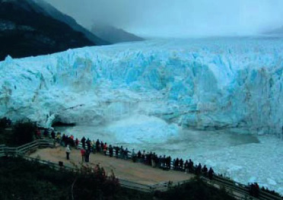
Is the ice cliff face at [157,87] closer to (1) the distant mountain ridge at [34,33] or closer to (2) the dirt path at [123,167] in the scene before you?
(2) the dirt path at [123,167]

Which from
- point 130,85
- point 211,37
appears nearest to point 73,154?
point 130,85

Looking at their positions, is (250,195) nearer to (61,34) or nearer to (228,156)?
(228,156)

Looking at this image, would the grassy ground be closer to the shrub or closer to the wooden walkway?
the wooden walkway

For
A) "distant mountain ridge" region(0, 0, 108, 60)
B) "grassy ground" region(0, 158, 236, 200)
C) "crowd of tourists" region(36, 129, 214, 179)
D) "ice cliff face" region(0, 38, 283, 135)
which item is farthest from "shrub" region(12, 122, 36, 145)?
"distant mountain ridge" region(0, 0, 108, 60)

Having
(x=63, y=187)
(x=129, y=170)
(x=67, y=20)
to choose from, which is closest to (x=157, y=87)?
(x=129, y=170)

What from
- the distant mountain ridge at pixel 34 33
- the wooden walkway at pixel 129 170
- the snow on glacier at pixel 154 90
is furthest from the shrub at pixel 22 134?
the distant mountain ridge at pixel 34 33
